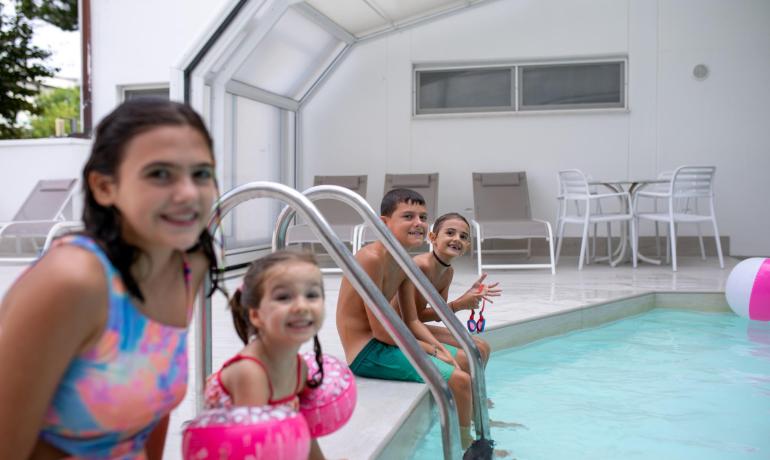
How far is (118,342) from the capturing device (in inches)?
41.1

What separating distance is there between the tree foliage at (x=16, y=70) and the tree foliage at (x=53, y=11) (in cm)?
28

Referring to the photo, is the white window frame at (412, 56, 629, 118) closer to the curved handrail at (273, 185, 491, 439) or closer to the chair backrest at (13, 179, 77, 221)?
the chair backrest at (13, 179, 77, 221)

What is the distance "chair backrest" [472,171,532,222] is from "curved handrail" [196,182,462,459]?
20.2 feet

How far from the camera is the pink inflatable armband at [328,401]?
154 centimetres

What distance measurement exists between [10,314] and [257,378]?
1.82 feet

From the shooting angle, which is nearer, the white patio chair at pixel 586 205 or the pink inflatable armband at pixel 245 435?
the pink inflatable armband at pixel 245 435

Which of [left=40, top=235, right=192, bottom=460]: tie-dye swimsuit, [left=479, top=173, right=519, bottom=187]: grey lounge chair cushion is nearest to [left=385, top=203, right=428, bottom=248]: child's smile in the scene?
[left=40, top=235, right=192, bottom=460]: tie-dye swimsuit

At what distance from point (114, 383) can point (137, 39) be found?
29.9 ft

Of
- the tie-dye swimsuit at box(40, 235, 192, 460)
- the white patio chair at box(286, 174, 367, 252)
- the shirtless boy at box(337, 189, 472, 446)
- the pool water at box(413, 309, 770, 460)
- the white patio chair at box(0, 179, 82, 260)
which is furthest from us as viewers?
the white patio chair at box(0, 179, 82, 260)

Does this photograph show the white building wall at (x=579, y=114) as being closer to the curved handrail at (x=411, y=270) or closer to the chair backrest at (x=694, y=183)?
the chair backrest at (x=694, y=183)

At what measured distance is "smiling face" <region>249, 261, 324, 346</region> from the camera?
4.55 ft

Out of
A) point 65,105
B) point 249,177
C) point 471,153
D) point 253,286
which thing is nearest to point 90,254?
point 253,286

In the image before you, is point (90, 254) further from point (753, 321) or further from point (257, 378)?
point (753, 321)

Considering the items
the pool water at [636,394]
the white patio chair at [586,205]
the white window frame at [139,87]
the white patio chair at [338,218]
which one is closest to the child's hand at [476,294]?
the pool water at [636,394]
